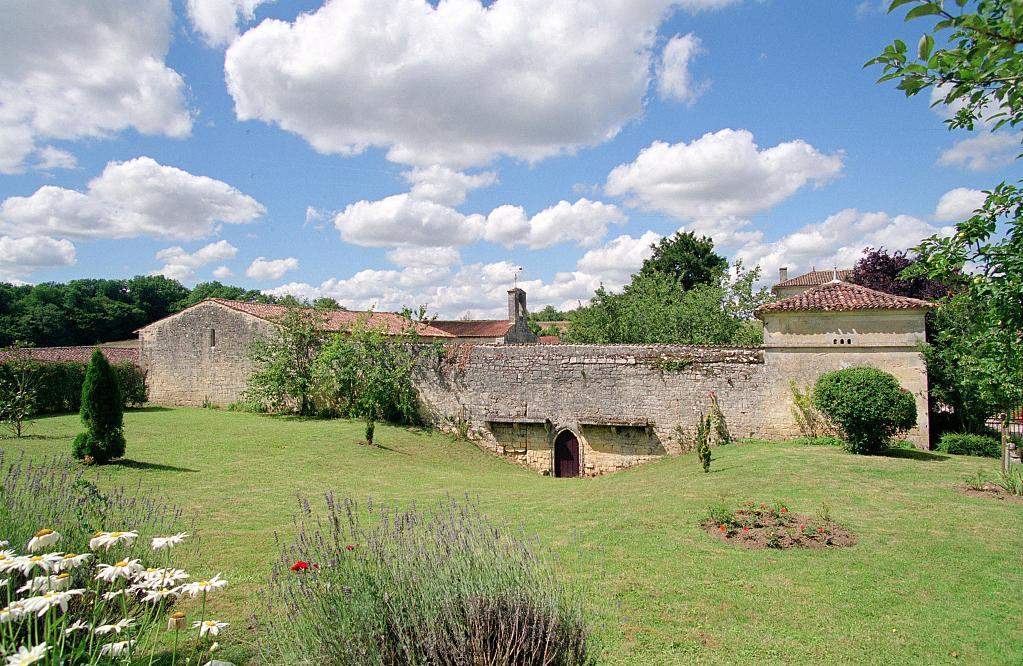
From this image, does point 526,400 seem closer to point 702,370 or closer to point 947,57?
point 702,370

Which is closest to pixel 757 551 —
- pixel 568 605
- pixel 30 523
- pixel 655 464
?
pixel 568 605

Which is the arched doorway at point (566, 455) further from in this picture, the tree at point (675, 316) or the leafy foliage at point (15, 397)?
the leafy foliage at point (15, 397)

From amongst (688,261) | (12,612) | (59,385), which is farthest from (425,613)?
(688,261)

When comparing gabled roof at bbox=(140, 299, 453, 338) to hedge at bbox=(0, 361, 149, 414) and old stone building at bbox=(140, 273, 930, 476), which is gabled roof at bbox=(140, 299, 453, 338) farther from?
old stone building at bbox=(140, 273, 930, 476)

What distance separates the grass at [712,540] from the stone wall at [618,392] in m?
1.23

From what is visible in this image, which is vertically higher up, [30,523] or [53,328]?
[53,328]

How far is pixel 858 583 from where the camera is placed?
570 centimetres

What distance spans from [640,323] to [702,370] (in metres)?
9.84

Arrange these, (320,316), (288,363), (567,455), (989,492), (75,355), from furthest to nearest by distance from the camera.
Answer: (75,355) → (320,316) → (288,363) → (567,455) → (989,492)

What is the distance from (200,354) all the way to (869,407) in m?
24.5

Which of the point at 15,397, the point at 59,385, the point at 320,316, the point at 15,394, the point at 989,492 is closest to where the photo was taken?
the point at 989,492

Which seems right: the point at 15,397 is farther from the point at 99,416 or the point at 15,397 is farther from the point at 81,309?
the point at 81,309

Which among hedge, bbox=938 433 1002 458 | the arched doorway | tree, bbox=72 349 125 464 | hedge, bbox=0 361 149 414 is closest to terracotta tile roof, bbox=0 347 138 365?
hedge, bbox=0 361 149 414

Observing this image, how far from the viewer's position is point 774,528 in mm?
7309
